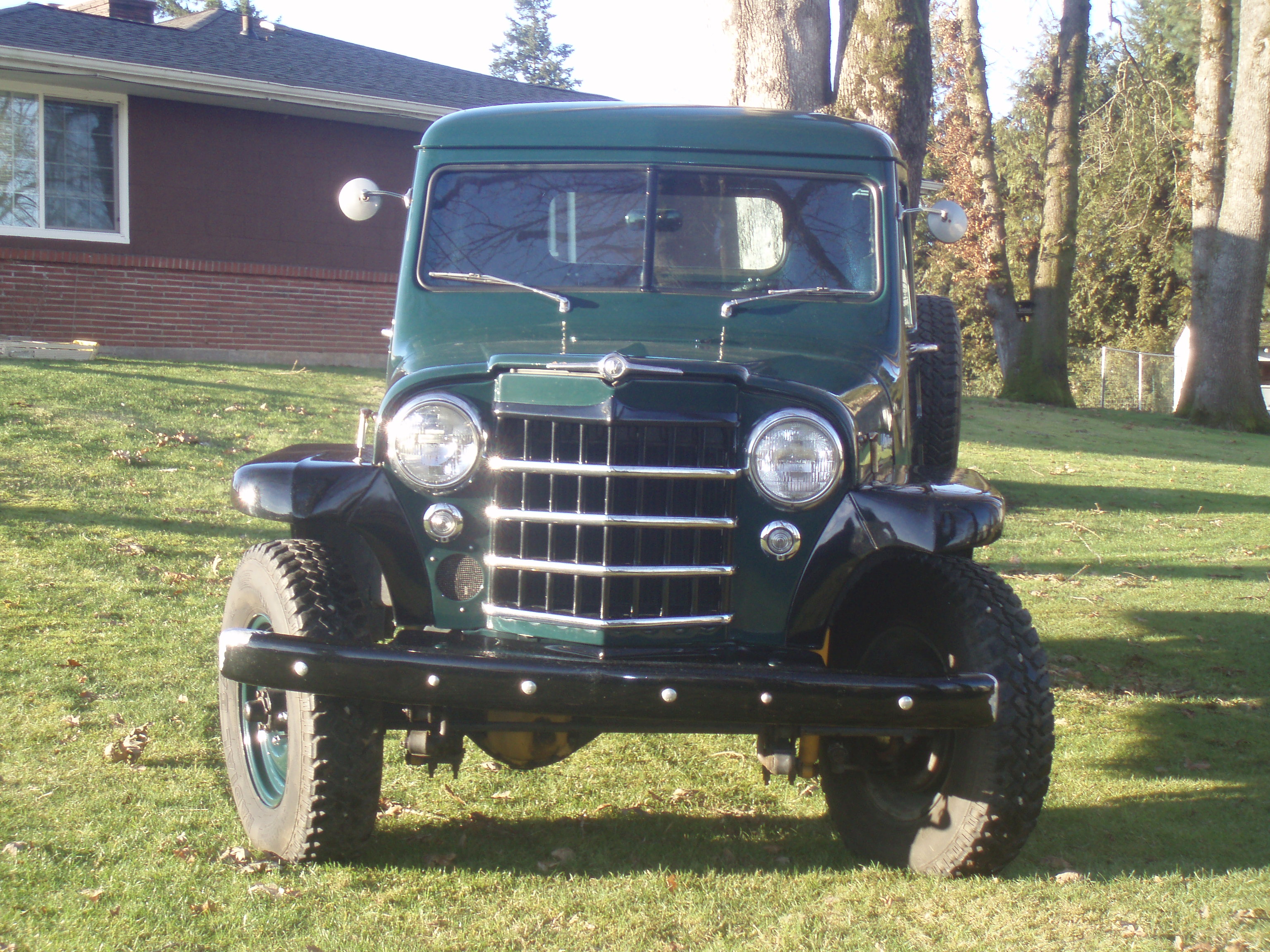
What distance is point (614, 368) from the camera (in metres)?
3.28

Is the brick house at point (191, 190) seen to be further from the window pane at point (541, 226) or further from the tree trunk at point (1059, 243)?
the tree trunk at point (1059, 243)

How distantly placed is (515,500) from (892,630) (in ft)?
4.02

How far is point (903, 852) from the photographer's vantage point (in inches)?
143

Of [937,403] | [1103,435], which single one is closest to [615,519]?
[937,403]

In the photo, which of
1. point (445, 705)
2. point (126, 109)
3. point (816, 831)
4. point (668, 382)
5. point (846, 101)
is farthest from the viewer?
point (126, 109)

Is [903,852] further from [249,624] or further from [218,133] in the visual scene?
[218,133]

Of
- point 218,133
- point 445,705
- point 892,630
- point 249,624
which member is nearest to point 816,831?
point 892,630

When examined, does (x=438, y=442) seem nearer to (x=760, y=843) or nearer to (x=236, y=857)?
(x=236, y=857)

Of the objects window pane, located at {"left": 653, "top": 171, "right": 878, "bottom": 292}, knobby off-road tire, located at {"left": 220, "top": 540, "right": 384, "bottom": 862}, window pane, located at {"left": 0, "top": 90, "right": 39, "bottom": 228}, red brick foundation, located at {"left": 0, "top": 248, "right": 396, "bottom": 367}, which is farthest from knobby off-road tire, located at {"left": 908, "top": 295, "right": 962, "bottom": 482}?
window pane, located at {"left": 0, "top": 90, "right": 39, "bottom": 228}

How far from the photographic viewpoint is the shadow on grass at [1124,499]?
1152 cm

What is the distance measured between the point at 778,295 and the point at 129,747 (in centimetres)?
281

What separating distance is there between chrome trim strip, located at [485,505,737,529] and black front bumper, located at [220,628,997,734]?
0.38m

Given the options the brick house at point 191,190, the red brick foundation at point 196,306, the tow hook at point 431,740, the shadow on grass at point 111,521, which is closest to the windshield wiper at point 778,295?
the tow hook at point 431,740

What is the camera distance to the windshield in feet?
13.7
